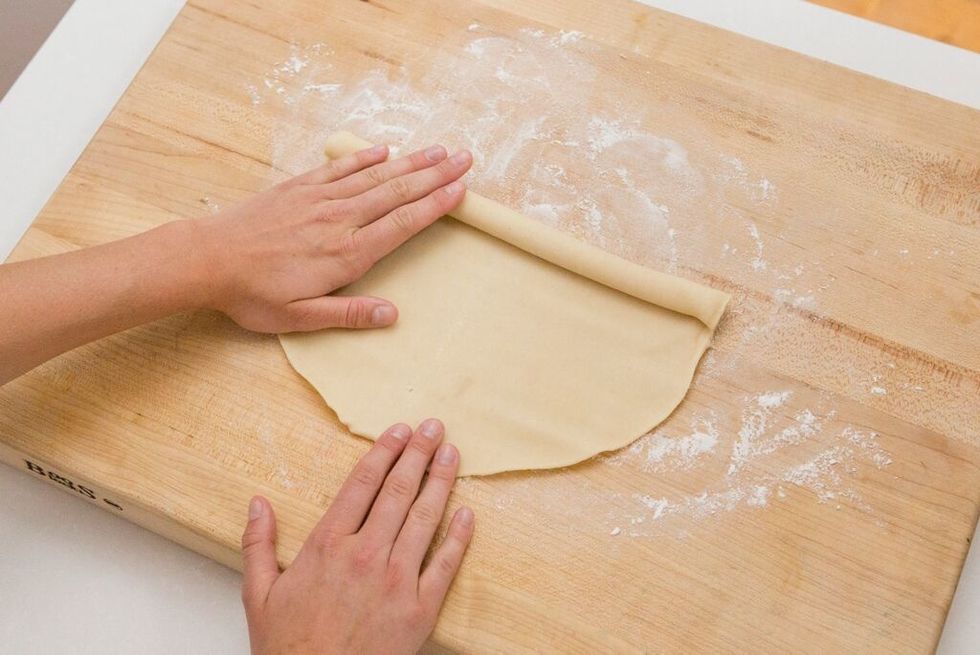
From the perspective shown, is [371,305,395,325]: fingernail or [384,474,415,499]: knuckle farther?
[371,305,395,325]: fingernail

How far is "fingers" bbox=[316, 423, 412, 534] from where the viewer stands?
1.23 metres

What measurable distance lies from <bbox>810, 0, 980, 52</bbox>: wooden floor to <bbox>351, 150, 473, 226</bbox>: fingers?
135 centimetres

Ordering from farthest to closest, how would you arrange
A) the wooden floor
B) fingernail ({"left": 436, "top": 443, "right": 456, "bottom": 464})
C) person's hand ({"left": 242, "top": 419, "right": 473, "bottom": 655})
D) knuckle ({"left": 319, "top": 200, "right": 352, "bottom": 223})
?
the wooden floor < knuckle ({"left": 319, "top": 200, "right": 352, "bottom": 223}) < fingernail ({"left": 436, "top": 443, "right": 456, "bottom": 464}) < person's hand ({"left": 242, "top": 419, "right": 473, "bottom": 655})

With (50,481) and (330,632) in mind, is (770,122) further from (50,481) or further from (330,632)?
(50,481)

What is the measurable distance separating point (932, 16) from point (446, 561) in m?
1.86

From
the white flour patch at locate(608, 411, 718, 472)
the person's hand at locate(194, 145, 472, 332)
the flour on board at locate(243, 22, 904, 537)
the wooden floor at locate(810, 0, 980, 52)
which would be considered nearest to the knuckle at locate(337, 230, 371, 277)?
the person's hand at locate(194, 145, 472, 332)

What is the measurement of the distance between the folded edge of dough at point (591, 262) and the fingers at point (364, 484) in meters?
0.35

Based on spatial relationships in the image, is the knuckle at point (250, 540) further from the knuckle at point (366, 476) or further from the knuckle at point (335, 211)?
the knuckle at point (335, 211)

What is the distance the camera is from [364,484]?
1.25 meters

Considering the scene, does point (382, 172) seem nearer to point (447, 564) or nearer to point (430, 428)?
point (430, 428)

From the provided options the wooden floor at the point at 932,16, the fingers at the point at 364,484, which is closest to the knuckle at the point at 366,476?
the fingers at the point at 364,484

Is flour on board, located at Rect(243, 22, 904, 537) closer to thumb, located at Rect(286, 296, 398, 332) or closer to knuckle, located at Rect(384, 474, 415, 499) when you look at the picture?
knuckle, located at Rect(384, 474, 415, 499)

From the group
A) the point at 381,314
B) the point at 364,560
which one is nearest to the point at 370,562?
the point at 364,560

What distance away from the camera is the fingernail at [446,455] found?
50.1 inches
